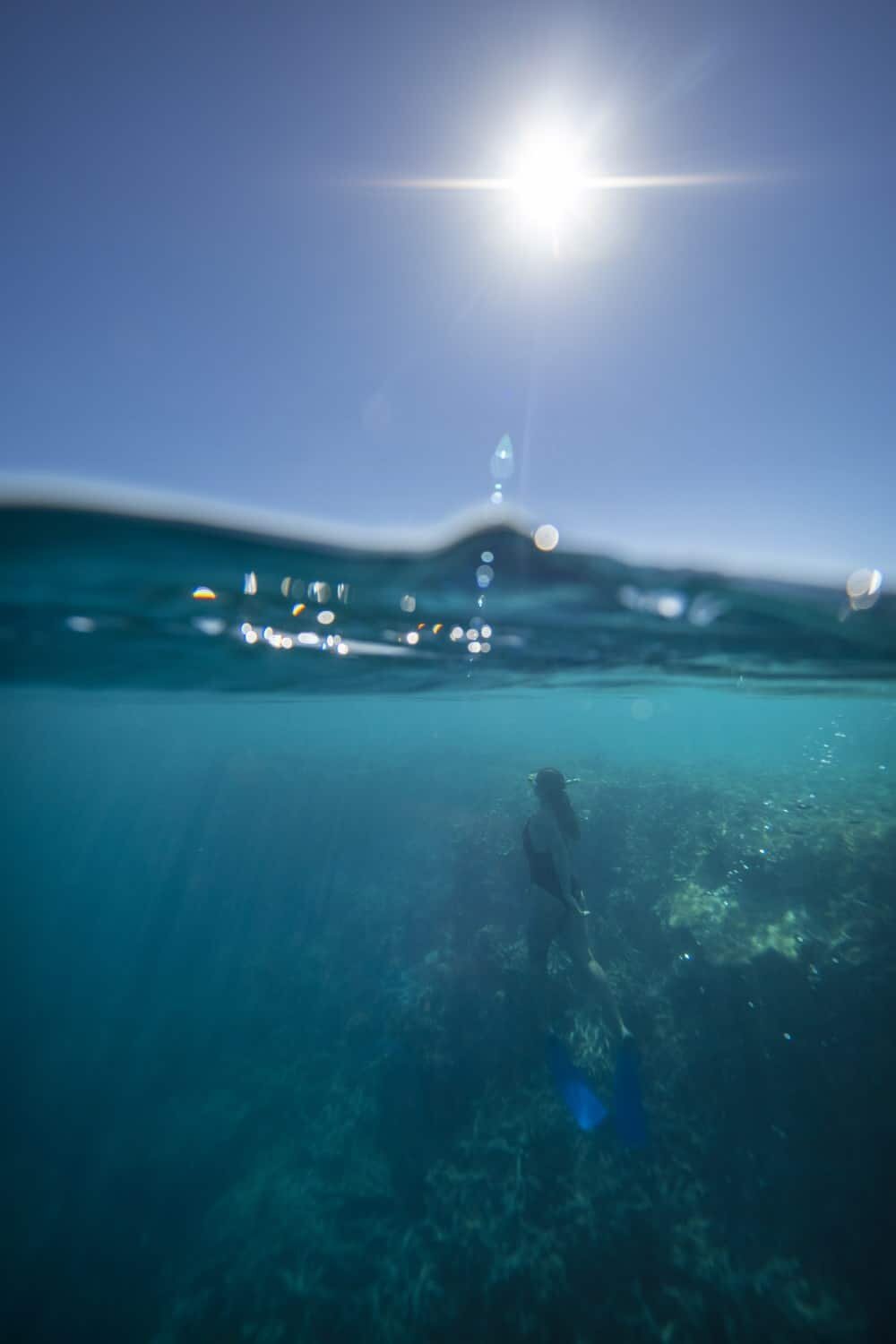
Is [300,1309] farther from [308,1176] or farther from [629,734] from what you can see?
[629,734]

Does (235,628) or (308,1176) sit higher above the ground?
(235,628)

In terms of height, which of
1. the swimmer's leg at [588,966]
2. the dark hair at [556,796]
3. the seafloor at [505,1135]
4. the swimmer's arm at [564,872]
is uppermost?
the dark hair at [556,796]

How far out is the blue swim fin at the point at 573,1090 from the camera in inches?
411

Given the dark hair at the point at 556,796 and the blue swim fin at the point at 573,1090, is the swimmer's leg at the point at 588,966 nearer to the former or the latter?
the blue swim fin at the point at 573,1090

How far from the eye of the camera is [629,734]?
158500mm

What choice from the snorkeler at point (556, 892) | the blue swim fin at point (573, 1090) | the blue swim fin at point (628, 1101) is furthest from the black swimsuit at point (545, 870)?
the blue swim fin at point (573, 1090)

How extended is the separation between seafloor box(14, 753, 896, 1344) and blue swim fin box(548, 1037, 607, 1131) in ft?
0.79

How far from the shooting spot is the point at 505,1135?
10.6 meters

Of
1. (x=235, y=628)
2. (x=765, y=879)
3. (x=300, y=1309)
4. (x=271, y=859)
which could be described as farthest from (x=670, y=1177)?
(x=271, y=859)

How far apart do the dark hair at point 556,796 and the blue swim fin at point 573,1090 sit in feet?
15.8

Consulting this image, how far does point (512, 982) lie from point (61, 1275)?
1093 cm

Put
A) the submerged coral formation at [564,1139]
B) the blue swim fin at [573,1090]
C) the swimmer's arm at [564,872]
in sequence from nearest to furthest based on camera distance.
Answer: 1. the submerged coral formation at [564,1139]
2. the blue swim fin at [573,1090]
3. the swimmer's arm at [564,872]

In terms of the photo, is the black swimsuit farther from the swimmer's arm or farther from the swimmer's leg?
the swimmer's leg

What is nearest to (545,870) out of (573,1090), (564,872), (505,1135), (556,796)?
(564,872)
